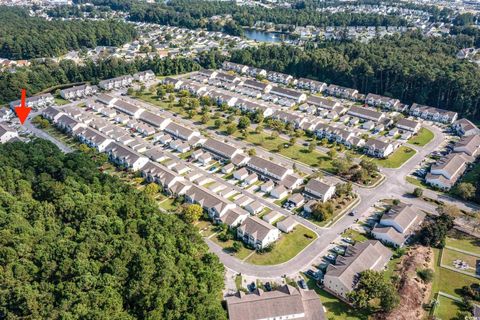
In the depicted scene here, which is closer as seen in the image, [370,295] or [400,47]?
[370,295]

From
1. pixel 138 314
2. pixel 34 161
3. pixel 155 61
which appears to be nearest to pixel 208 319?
pixel 138 314

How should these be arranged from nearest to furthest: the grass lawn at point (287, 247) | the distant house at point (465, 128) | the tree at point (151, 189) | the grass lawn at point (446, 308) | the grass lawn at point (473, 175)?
the grass lawn at point (446, 308), the grass lawn at point (287, 247), the tree at point (151, 189), the grass lawn at point (473, 175), the distant house at point (465, 128)

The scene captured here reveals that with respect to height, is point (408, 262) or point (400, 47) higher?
point (400, 47)

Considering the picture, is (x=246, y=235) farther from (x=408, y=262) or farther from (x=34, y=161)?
(x=34, y=161)

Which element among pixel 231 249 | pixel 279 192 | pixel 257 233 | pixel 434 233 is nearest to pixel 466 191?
pixel 434 233

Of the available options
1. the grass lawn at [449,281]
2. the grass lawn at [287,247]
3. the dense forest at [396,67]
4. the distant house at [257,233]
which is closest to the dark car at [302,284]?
the grass lawn at [287,247]

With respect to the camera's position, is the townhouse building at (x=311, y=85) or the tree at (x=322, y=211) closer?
the tree at (x=322, y=211)

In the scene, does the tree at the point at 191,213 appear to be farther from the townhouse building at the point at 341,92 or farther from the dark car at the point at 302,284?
the townhouse building at the point at 341,92
